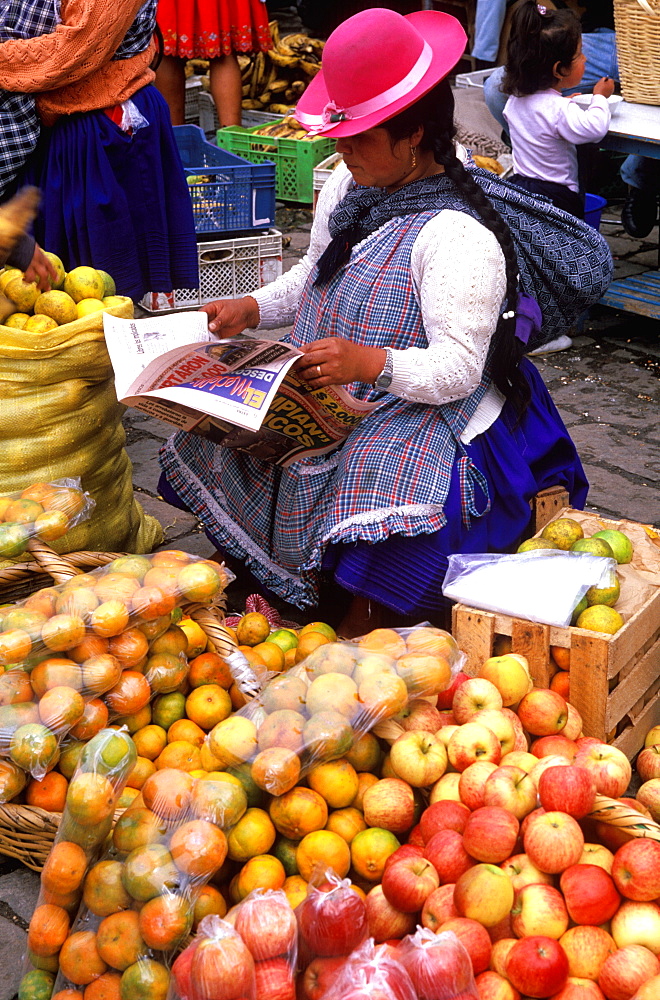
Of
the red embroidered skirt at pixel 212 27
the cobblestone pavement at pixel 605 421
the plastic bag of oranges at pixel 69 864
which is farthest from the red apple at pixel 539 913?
the red embroidered skirt at pixel 212 27

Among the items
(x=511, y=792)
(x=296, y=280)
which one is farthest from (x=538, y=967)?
(x=296, y=280)

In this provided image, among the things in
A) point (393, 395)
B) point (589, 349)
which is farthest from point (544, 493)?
point (589, 349)

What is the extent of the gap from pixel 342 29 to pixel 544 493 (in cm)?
129

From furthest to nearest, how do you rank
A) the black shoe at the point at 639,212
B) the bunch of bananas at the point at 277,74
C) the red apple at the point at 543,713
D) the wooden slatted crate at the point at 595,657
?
the bunch of bananas at the point at 277,74 < the black shoe at the point at 639,212 < the wooden slatted crate at the point at 595,657 < the red apple at the point at 543,713

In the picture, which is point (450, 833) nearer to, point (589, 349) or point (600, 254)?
point (600, 254)

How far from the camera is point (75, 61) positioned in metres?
3.29

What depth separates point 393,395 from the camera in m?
2.62

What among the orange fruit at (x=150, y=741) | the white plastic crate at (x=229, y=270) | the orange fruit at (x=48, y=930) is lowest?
the white plastic crate at (x=229, y=270)

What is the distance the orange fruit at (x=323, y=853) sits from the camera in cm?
167

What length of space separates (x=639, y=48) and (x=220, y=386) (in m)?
3.38

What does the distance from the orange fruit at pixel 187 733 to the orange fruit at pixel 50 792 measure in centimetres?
22

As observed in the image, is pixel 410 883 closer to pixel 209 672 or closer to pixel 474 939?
pixel 474 939

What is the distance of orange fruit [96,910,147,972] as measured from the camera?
1.53 meters

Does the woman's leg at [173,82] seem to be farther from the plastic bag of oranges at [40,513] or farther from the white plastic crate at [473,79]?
the plastic bag of oranges at [40,513]
